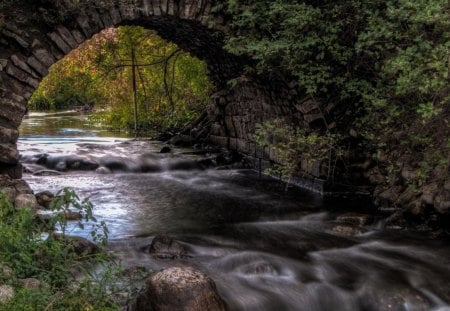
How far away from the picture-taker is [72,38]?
25.6ft

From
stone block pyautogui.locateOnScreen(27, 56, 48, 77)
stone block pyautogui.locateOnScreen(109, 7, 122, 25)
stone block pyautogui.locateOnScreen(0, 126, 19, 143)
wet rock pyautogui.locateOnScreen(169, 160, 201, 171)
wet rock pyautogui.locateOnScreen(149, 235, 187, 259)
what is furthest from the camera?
wet rock pyautogui.locateOnScreen(169, 160, 201, 171)

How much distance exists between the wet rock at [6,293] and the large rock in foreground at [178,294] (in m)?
0.95

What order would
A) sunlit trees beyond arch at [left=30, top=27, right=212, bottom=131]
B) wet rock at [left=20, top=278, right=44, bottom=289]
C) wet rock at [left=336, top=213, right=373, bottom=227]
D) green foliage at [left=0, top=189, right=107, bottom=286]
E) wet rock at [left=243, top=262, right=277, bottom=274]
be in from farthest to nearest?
sunlit trees beyond arch at [left=30, top=27, right=212, bottom=131]
wet rock at [left=336, top=213, right=373, bottom=227]
wet rock at [left=243, top=262, right=277, bottom=274]
green foliage at [left=0, top=189, right=107, bottom=286]
wet rock at [left=20, top=278, right=44, bottom=289]

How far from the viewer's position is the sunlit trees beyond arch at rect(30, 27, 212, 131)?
1469 cm

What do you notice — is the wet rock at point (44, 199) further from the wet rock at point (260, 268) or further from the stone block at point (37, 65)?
the wet rock at point (260, 268)

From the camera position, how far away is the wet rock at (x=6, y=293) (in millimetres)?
3370

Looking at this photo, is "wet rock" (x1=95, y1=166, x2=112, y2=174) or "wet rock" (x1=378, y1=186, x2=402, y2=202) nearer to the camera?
"wet rock" (x1=378, y1=186, x2=402, y2=202)

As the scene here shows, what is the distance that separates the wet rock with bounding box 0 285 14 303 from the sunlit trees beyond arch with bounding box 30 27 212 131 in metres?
10.6

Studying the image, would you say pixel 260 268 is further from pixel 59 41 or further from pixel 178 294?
pixel 59 41

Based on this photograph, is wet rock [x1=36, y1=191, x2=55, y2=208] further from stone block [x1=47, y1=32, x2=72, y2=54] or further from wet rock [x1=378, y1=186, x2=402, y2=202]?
wet rock [x1=378, y1=186, x2=402, y2=202]

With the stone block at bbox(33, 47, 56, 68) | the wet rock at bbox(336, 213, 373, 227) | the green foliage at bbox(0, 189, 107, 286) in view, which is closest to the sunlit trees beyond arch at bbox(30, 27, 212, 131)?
the stone block at bbox(33, 47, 56, 68)

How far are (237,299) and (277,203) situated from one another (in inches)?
161

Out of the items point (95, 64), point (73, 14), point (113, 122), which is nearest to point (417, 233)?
point (73, 14)

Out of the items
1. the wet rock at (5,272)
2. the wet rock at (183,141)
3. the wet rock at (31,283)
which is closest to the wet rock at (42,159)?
the wet rock at (183,141)
